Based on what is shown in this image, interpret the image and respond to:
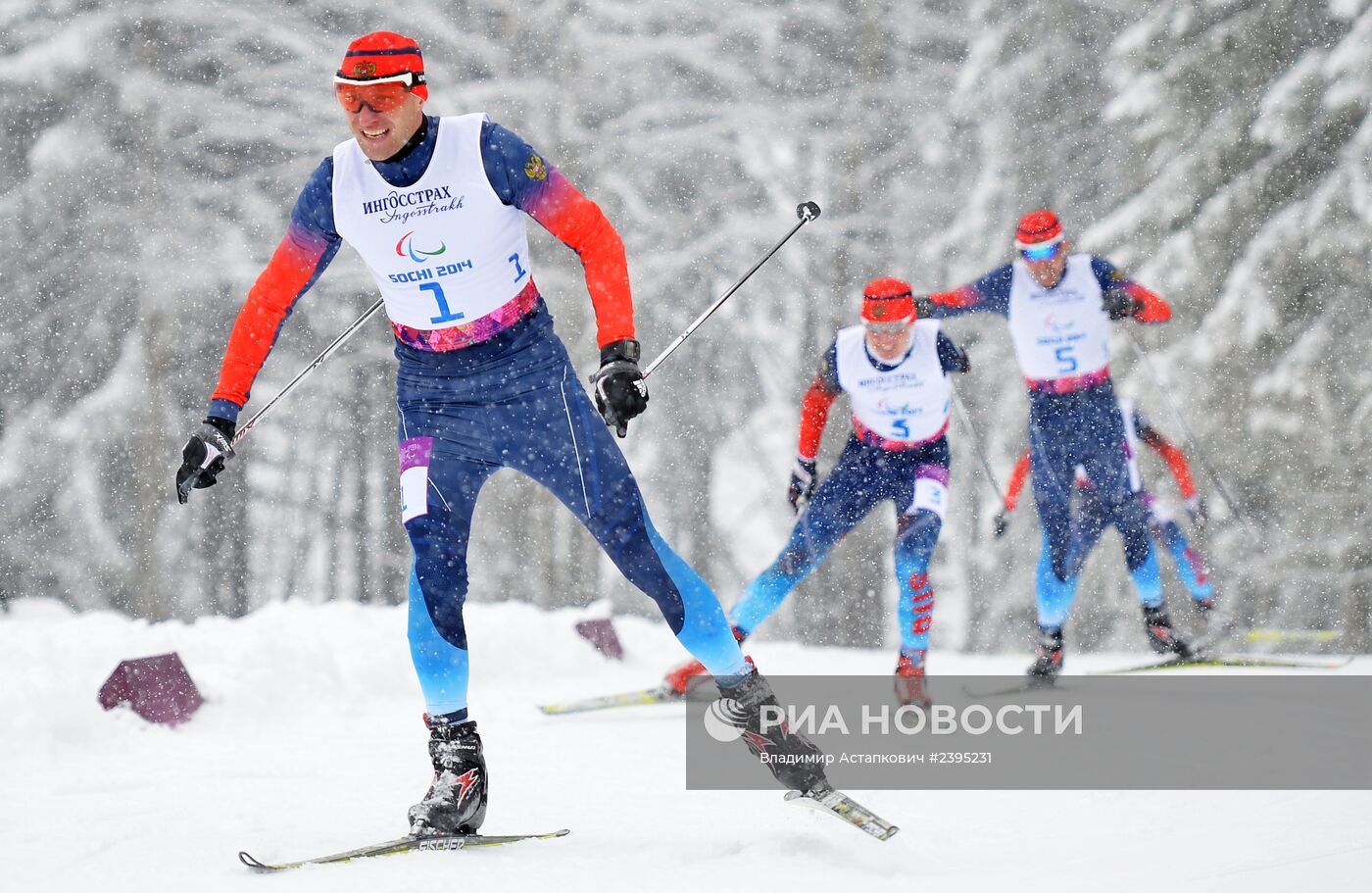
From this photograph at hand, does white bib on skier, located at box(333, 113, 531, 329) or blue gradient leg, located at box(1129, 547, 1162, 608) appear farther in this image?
blue gradient leg, located at box(1129, 547, 1162, 608)

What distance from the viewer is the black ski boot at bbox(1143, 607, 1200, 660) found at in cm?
741

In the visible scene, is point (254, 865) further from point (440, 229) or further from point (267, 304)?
point (440, 229)

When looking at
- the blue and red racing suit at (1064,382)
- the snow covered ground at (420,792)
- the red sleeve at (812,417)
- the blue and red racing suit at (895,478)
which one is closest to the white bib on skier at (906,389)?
the blue and red racing suit at (895,478)

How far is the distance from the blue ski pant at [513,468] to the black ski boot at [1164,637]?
14.1ft

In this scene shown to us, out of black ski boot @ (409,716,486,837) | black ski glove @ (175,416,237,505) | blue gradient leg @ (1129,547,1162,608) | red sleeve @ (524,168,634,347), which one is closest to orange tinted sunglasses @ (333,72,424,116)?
red sleeve @ (524,168,634,347)

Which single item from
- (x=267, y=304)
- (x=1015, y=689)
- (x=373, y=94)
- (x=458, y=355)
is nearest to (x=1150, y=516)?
(x=1015, y=689)

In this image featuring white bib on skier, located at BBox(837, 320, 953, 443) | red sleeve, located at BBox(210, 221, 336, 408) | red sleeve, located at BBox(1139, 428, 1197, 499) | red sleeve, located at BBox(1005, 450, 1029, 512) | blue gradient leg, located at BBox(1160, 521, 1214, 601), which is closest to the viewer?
red sleeve, located at BBox(210, 221, 336, 408)

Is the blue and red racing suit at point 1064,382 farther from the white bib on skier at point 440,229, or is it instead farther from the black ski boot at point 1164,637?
the white bib on skier at point 440,229

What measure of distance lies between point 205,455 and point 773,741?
71.2 inches

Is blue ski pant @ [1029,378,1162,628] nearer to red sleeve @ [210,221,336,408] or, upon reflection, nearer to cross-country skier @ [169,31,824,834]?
cross-country skier @ [169,31,824,834]

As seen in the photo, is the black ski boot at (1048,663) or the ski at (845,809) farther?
the black ski boot at (1048,663)

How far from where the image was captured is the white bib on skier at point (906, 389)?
6.41 metres

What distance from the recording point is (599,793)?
182 inches

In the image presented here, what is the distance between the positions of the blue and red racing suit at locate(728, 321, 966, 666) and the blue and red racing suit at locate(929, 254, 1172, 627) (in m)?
0.74
